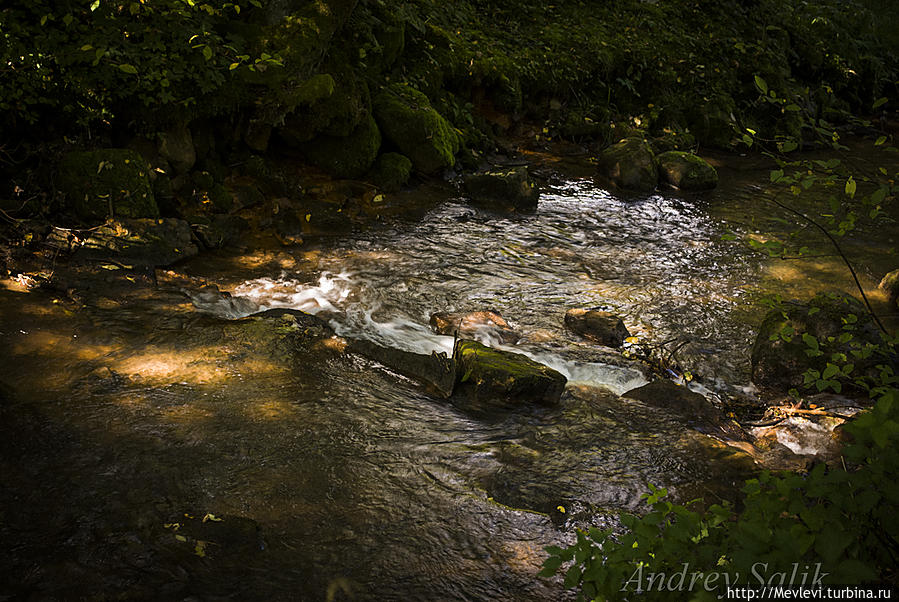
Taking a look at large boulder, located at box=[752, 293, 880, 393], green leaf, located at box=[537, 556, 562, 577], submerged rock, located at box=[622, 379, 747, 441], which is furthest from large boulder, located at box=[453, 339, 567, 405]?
green leaf, located at box=[537, 556, 562, 577]

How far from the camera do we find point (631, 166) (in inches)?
486

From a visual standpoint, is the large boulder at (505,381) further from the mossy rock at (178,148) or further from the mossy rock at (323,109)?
the mossy rock at (323,109)

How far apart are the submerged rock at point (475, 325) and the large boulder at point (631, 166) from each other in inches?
257

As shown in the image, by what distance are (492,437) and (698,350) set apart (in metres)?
2.93

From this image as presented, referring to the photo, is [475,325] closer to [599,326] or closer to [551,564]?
[599,326]

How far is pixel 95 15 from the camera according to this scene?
727cm

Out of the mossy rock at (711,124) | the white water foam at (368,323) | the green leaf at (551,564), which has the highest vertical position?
the mossy rock at (711,124)

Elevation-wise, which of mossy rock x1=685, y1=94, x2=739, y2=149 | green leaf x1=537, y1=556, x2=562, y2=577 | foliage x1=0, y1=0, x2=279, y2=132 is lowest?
green leaf x1=537, y1=556, x2=562, y2=577

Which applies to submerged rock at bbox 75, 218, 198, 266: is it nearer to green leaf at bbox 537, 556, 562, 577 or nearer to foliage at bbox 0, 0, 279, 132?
foliage at bbox 0, 0, 279, 132

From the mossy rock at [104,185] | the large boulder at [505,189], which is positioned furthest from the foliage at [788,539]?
the large boulder at [505,189]

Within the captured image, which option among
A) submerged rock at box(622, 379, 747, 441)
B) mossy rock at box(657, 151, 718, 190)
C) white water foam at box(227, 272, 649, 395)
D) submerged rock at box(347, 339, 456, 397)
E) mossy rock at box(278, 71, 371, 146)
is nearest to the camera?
submerged rock at box(622, 379, 747, 441)

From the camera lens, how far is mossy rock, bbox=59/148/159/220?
23.6 feet

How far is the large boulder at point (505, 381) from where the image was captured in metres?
5.21

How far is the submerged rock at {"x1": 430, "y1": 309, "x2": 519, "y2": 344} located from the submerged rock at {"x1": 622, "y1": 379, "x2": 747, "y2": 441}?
1563 millimetres
